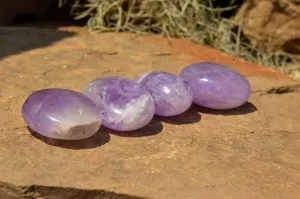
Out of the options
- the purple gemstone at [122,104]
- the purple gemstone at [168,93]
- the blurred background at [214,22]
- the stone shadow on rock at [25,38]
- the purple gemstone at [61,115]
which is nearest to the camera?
the purple gemstone at [61,115]

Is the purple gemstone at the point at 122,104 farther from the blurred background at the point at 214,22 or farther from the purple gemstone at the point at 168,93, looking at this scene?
the blurred background at the point at 214,22

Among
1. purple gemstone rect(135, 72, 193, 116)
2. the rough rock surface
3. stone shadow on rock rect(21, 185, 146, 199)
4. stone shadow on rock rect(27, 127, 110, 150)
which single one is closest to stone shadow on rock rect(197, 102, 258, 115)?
the rough rock surface

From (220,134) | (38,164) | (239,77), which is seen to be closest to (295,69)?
(239,77)

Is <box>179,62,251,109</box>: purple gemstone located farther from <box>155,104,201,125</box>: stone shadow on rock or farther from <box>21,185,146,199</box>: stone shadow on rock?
<box>21,185,146,199</box>: stone shadow on rock

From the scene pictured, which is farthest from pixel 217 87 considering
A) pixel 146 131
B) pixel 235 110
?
pixel 146 131

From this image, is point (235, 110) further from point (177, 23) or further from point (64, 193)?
point (177, 23)

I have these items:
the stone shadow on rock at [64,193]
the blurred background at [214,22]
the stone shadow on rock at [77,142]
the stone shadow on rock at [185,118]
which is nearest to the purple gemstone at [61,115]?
the stone shadow on rock at [77,142]

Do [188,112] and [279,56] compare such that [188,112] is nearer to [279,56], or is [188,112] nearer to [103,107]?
[103,107]
